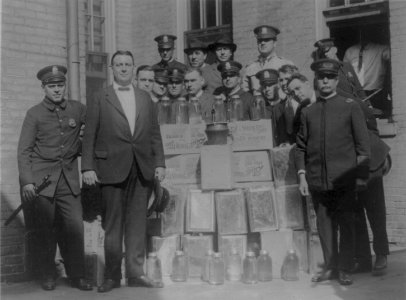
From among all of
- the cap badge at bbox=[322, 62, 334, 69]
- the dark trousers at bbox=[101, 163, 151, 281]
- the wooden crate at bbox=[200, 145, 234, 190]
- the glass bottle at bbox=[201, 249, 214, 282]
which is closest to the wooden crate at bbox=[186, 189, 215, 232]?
the wooden crate at bbox=[200, 145, 234, 190]

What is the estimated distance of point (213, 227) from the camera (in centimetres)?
602

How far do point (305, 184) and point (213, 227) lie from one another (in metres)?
1.09

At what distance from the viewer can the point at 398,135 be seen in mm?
7465

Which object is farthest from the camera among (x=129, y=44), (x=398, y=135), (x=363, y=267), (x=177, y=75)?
(x=129, y=44)

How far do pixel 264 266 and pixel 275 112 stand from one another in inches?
64.7

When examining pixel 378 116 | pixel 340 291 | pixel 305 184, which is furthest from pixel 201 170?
pixel 378 116

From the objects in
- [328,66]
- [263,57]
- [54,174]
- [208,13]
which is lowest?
[54,174]

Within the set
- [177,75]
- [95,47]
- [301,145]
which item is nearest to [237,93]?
[177,75]

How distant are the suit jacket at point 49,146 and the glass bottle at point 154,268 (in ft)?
3.10

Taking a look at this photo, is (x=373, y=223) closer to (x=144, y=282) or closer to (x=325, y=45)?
(x=325, y=45)

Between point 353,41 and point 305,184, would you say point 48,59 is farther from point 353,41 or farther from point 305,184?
point 353,41

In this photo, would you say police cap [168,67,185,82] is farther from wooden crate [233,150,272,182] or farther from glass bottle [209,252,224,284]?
glass bottle [209,252,224,284]

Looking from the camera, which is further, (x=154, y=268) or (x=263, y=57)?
(x=263, y=57)

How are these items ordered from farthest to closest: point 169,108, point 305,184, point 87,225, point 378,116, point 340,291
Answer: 1. point 378,116
2. point 169,108
3. point 87,225
4. point 305,184
5. point 340,291
